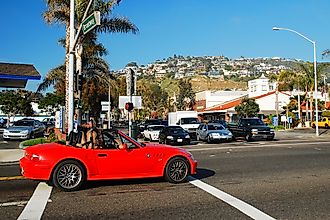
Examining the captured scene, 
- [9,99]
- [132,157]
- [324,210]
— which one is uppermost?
[9,99]

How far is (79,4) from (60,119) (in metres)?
6.43

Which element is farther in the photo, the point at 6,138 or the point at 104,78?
the point at 104,78

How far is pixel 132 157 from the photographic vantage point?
10.3 metres

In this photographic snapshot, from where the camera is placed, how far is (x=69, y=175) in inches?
386

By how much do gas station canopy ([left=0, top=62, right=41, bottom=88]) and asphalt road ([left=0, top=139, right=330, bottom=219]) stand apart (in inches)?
313

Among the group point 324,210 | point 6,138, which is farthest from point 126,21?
point 324,210

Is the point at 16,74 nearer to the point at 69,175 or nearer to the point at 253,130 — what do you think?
the point at 69,175

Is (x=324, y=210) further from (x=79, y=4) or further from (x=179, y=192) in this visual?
(x=79, y=4)

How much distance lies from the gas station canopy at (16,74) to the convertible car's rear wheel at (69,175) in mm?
11466

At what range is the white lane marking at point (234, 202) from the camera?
7559mm

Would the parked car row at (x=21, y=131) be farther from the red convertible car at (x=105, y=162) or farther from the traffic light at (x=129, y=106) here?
the red convertible car at (x=105, y=162)

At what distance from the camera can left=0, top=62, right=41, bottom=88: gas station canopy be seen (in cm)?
2009

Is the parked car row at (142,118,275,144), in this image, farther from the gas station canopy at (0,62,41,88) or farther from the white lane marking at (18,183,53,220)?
the white lane marking at (18,183,53,220)

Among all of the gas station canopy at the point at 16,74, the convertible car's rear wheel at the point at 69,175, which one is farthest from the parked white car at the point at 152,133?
the convertible car's rear wheel at the point at 69,175
